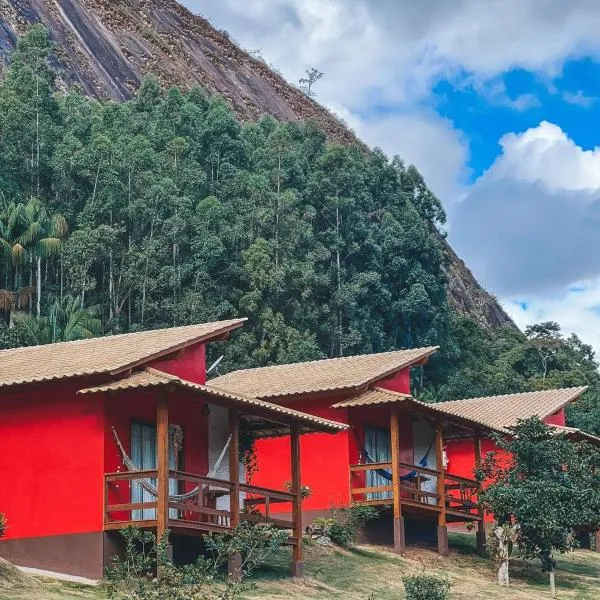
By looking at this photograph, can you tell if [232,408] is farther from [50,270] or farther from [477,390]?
[477,390]

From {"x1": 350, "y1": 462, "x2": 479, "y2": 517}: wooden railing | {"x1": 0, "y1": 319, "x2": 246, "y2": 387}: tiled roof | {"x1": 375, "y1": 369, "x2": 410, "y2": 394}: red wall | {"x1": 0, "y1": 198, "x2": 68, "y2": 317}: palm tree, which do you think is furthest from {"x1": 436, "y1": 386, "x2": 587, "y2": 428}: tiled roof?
{"x1": 0, "y1": 198, "x2": 68, "y2": 317}: palm tree

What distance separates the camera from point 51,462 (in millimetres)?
23672

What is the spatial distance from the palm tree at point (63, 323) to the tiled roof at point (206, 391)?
62.8 feet

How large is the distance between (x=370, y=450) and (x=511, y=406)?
Result: 29.2 ft

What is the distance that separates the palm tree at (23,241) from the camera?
48156mm

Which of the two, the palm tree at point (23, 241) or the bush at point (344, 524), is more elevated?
the palm tree at point (23, 241)

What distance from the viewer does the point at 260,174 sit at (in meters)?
62.1

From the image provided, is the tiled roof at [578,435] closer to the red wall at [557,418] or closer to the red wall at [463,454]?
the red wall at [557,418]

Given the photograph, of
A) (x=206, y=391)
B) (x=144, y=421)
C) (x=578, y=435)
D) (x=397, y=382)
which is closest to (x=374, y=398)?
(x=397, y=382)

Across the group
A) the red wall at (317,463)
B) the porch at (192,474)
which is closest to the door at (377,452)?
the red wall at (317,463)

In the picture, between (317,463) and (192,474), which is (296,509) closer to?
(192,474)

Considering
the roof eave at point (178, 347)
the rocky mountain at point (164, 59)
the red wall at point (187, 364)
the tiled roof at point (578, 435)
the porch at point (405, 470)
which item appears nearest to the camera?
the roof eave at point (178, 347)

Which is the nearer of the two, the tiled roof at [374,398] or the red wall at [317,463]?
the tiled roof at [374,398]

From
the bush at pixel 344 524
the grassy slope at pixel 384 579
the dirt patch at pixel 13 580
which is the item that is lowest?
the grassy slope at pixel 384 579
